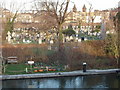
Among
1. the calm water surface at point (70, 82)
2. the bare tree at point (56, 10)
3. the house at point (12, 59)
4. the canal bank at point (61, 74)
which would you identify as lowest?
→ the calm water surface at point (70, 82)

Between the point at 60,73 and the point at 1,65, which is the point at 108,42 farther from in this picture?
the point at 1,65

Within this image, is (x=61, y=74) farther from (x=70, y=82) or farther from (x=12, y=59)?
(x=12, y=59)

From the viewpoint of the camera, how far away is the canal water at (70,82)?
10711 mm

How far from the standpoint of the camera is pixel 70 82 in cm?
1140

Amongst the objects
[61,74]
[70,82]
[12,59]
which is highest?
[12,59]

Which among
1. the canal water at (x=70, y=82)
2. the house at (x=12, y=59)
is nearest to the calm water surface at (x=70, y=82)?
the canal water at (x=70, y=82)

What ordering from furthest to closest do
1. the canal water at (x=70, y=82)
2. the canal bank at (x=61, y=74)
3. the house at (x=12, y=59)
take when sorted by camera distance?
1. the house at (x=12, y=59)
2. the canal bank at (x=61, y=74)
3. the canal water at (x=70, y=82)

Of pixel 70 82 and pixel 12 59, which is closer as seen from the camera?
pixel 70 82

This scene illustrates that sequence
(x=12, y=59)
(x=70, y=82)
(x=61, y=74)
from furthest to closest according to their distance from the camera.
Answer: (x=12, y=59) → (x=61, y=74) → (x=70, y=82)

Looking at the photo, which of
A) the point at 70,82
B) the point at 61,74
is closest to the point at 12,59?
the point at 61,74

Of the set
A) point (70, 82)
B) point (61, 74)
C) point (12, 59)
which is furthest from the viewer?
point (12, 59)

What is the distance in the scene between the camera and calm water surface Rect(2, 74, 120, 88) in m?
10.7

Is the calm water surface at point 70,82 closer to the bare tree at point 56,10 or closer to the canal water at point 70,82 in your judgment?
the canal water at point 70,82

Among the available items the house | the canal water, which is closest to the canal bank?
the canal water
